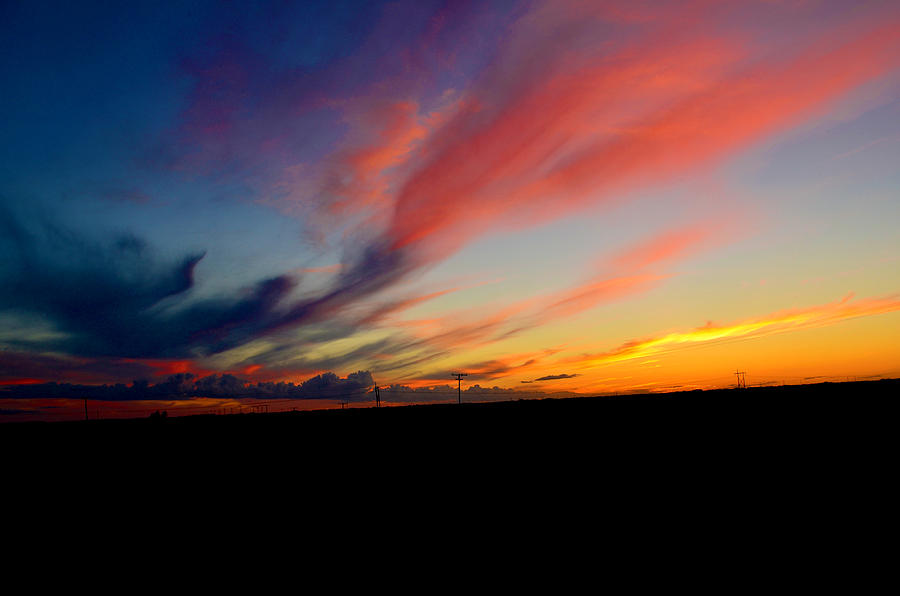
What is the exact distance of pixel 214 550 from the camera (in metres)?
14.0

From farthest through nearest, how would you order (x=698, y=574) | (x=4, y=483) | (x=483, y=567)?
(x=4, y=483)
(x=483, y=567)
(x=698, y=574)

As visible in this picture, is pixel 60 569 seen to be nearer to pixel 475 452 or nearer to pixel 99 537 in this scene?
pixel 99 537

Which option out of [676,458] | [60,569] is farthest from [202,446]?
[676,458]

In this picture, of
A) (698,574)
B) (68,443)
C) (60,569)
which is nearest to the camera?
(698,574)

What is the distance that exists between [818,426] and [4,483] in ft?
153

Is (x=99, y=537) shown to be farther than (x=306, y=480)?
No

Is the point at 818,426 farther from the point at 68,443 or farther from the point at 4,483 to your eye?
the point at 68,443

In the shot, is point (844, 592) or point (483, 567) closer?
point (844, 592)

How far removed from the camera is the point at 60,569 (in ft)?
44.2

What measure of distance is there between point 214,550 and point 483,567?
7819 millimetres

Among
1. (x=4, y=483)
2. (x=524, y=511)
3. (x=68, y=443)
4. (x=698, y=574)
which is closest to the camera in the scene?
(x=698, y=574)

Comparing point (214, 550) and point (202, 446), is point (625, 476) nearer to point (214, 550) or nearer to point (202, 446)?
point (214, 550)

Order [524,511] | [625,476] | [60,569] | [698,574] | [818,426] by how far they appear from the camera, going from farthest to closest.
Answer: [818,426], [625,476], [524,511], [60,569], [698,574]

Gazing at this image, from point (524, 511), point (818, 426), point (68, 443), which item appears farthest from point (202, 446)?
point (818, 426)
